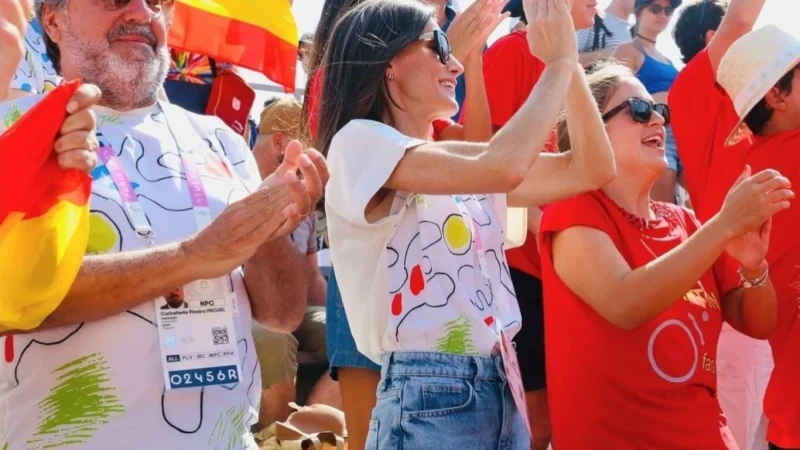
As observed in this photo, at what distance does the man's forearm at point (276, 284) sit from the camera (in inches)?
108

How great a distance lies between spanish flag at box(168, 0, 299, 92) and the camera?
218 inches

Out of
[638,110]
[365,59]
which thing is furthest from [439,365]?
[638,110]

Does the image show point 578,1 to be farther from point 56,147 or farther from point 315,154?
point 56,147

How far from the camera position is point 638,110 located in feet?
12.4

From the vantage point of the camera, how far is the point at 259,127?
5.97 meters

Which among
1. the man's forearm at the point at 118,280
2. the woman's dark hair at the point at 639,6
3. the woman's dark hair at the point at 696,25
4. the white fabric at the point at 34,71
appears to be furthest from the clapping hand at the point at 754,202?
the woman's dark hair at the point at 639,6

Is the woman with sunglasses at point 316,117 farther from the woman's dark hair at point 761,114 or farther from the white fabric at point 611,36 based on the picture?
the white fabric at point 611,36

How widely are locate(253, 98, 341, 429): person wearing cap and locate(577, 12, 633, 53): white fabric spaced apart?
1.51m

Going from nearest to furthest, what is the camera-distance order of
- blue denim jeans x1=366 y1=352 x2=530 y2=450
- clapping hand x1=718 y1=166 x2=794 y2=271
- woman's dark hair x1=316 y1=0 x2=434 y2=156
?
blue denim jeans x1=366 y1=352 x2=530 y2=450 < woman's dark hair x1=316 y1=0 x2=434 y2=156 < clapping hand x1=718 y1=166 x2=794 y2=271

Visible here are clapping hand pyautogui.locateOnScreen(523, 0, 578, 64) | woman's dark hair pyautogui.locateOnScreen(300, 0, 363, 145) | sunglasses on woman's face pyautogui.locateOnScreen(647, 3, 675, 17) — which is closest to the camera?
clapping hand pyautogui.locateOnScreen(523, 0, 578, 64)

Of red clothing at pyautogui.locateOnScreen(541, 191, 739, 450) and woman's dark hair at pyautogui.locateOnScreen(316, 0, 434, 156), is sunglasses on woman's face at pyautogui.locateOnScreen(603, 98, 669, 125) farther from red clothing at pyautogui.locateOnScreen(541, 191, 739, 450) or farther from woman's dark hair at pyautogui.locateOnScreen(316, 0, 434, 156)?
woman's dark hair at pyautogui.locateOnScreen(316, 0, 434, 156)

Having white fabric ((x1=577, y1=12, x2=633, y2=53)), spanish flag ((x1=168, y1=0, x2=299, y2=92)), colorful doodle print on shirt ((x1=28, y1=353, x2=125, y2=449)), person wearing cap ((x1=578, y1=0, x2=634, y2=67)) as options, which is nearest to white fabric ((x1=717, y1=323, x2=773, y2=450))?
person wearing cap ((x1=578, y1=0, x2=634, y2=67))

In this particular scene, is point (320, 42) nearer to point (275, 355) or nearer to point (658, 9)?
point (275, 355)

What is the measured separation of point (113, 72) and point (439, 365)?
1037 millimetres
